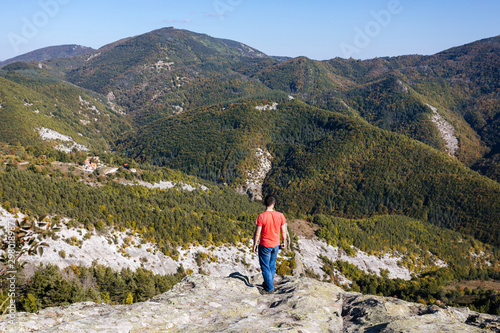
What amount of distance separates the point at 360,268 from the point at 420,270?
124ft

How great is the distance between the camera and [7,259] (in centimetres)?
865

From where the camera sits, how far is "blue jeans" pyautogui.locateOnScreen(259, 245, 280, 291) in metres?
18.9

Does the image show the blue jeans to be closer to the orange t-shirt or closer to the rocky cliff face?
the orange t-shirt

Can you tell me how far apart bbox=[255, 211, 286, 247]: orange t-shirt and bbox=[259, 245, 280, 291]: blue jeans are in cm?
45

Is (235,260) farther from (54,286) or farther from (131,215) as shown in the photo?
(54,286)

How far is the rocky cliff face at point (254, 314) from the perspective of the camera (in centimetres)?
1364

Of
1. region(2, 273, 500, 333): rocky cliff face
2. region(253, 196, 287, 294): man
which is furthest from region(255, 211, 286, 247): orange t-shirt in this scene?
region(2, 273, 500, 333): rocky cliff face

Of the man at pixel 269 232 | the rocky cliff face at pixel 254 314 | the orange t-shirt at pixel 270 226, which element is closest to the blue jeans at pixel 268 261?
the man at pixel 269 232

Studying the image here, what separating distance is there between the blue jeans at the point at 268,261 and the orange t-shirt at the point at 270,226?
0.45 metres

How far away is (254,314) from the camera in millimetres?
16234

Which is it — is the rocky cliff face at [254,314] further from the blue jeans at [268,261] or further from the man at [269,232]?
the man at [269,232]

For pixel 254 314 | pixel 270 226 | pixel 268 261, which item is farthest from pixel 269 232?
pixel 254 314

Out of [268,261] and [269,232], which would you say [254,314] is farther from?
[269,232]

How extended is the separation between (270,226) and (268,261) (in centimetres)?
242
